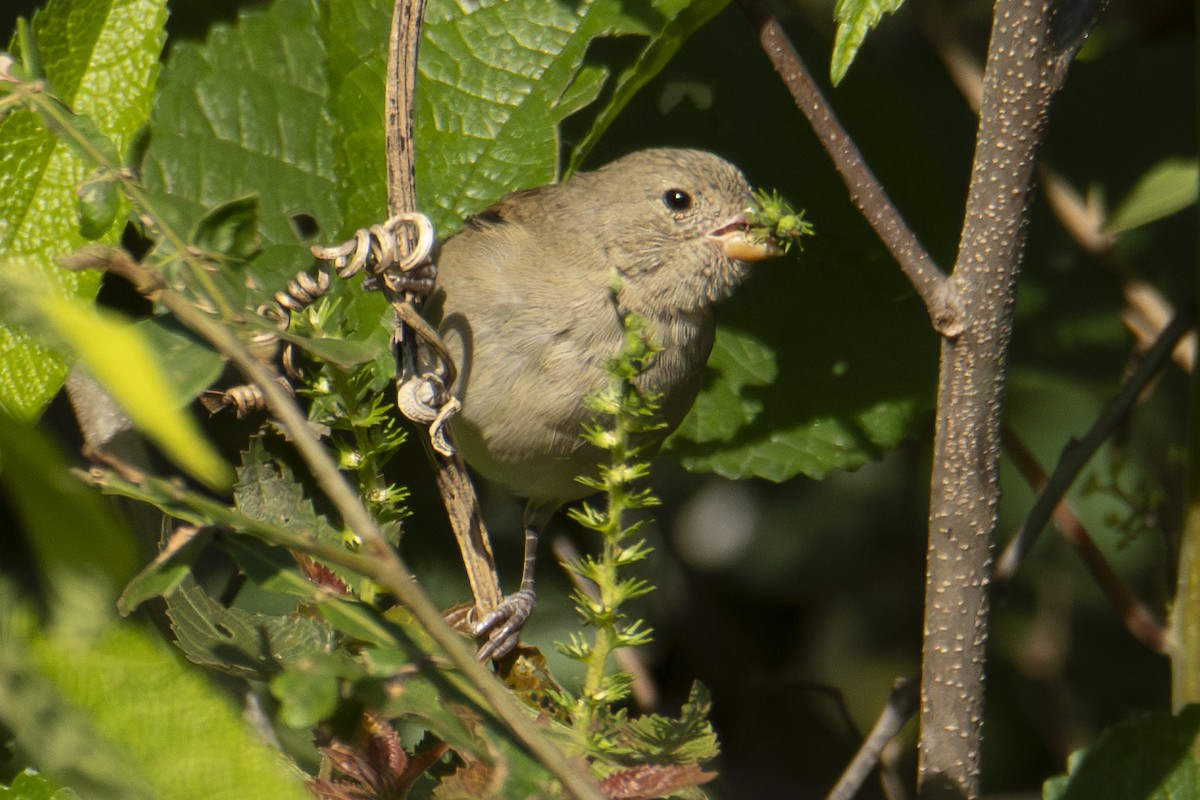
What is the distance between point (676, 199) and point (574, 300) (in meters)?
0.27

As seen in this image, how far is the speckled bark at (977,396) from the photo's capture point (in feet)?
4.57

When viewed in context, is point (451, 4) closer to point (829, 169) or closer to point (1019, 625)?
point (829, 169)

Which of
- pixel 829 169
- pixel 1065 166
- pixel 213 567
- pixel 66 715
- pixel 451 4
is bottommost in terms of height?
pixel 213 567

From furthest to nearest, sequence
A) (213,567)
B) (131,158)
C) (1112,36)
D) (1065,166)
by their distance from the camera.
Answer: (1112,36), (1065,166), (213,567), (131,158)

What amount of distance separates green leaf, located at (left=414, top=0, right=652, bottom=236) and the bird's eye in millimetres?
451


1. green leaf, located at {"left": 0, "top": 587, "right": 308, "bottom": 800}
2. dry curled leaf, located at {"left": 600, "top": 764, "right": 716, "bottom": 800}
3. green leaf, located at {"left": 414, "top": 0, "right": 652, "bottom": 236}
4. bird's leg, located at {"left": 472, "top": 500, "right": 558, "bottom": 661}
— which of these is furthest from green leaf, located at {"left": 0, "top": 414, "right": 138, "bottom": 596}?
green leaf, located at {"left": 414, "top": 0, "right": 652, "bottom": 236}

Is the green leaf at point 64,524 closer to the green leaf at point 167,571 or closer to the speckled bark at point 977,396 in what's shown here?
the green leaf at point 167,571

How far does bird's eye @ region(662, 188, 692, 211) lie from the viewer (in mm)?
2326

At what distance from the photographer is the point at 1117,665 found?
3.28m

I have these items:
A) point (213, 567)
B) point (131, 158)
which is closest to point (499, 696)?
point (131, 158)

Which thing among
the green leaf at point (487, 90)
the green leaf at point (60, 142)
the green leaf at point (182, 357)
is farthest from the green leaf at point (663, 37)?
the green leaf at point (182, 357)

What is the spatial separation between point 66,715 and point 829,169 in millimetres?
1760

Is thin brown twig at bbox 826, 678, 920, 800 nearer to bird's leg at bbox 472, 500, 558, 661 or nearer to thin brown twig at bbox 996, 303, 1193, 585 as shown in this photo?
thin brown twig at bbox 996, 303, 1193, 585

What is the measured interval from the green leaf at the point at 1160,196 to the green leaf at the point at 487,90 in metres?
1.21
